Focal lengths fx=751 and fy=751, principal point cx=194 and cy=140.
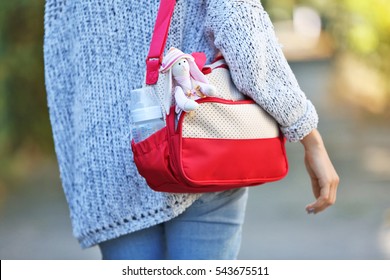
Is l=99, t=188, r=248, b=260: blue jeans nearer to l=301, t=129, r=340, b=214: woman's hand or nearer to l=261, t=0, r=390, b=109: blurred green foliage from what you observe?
l=301, t=129, r=340, b=214: woman's hand

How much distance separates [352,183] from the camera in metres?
6.32

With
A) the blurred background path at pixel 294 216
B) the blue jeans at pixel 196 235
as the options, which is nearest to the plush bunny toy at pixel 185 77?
the blue jeans at pixel 196 235

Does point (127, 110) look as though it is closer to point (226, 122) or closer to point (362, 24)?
point (226, 122)

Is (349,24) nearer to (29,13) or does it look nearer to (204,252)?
(29,13)

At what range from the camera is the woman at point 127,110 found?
1.80m

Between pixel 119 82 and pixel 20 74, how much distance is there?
384cm

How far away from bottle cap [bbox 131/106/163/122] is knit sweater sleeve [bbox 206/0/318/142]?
0.66ft

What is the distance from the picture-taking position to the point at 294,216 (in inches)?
219

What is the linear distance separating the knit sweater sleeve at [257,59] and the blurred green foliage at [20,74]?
12.4 ft

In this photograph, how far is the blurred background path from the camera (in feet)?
16.2

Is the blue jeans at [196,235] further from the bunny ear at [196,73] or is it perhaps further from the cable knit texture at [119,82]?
the bunny ear at [196,73]

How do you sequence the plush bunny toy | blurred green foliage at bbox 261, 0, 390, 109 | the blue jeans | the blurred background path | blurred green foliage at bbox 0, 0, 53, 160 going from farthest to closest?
blurred green foliage at bbox 261, 0, 390, 109 < blurred green foliage at bbox 0, 0, 53, 160 < the blurred background path < the blue jeans < the plush bunny toy

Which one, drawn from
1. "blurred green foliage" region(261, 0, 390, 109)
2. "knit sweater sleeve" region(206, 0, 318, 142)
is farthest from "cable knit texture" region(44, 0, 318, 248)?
"blurred green foliage" region(261, 0, 390, 109)
